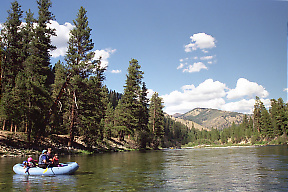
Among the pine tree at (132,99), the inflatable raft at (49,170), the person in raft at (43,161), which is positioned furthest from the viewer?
the pine tree at (132,99)

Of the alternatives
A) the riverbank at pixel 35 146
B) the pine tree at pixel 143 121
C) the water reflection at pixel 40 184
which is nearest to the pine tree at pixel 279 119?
the pine tree at pixel 143 121

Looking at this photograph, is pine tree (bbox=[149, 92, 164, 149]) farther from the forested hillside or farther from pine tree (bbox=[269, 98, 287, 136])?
pine tree (bbox=[269, 98, 287, 136])

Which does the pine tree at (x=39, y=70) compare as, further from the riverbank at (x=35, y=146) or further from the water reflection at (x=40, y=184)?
the water reflection at (x=40, y=184)

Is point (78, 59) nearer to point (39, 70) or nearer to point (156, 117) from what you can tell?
point (39, 70)

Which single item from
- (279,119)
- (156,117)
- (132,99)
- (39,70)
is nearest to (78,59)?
(39,70)

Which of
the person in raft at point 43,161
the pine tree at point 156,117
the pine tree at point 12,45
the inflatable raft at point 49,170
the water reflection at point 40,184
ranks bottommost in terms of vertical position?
the water reflection at point 40,184

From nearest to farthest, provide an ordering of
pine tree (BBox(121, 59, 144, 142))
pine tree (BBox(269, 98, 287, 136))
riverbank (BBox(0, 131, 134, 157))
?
riverbank (BBox(0, 131, 134, 157)) < pine tree (BBox(121, 59, 144, 142)) < pine tree (BBox(269, 98, 287, 136))

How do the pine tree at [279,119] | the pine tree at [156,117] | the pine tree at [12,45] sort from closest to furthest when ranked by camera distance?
the pine tree at [12,45]
the pine tree at [156,117]
the pine tree at [279,119]

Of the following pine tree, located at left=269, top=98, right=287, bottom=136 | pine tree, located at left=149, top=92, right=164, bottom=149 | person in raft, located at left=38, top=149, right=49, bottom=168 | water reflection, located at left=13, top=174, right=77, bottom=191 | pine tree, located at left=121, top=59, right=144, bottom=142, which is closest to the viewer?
water reflection, located at left=13, top=174, right=77, bottom=191

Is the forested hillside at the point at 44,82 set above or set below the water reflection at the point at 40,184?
above

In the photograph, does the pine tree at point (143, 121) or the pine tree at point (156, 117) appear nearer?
the pine tree at point (143, 121)

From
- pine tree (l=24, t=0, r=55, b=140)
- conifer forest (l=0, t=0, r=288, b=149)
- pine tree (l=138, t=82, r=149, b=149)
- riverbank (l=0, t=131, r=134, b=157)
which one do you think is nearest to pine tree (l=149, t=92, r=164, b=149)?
pine tree (l=138, t=82, r=149, b=149)

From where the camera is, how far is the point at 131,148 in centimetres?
4891

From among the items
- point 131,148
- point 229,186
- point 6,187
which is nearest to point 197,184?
point 229,186
